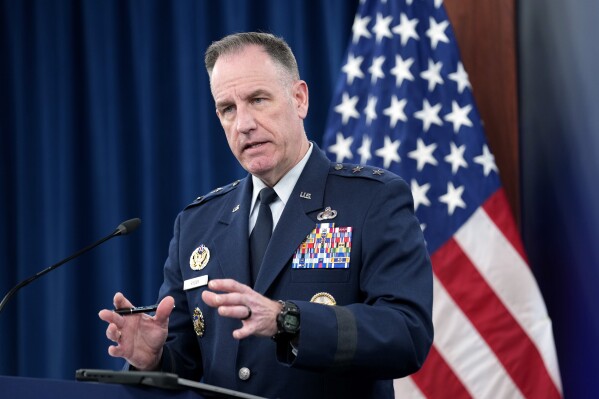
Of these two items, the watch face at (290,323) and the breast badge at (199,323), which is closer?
the watch face at (290,323)

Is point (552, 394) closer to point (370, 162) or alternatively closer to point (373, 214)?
point (370, 162)

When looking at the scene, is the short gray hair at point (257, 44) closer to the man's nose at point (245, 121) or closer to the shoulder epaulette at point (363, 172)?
the man's nose at point (245, 121)

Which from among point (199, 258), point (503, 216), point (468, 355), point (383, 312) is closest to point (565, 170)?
point (503, 216)

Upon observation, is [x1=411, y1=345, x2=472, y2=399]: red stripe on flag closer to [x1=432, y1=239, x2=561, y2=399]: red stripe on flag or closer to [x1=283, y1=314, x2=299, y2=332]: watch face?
[x1=432, y1=239, x2=561, y2=399]: red stripe on flag

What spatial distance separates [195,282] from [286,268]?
0.85ft

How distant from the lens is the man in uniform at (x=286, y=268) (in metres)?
1.73

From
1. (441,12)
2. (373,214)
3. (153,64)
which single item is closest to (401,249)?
(373,214)

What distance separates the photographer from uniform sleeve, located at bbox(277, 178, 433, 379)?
169cm

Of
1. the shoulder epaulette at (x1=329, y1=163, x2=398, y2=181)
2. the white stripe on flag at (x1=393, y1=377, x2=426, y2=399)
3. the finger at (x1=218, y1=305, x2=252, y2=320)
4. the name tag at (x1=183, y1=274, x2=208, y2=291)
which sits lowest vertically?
the white stripe on flag at (x1=393, y1=377, x2=426, y2=399)

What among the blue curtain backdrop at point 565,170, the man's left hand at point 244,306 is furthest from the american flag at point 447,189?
the man's left hand at point 244,306

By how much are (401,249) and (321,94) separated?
224 cm

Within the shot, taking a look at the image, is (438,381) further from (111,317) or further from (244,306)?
(244,306)

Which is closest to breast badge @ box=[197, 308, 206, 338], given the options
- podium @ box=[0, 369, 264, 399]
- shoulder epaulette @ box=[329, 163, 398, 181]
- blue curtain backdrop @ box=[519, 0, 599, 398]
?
shoulder epaulette @ box=[329, 163, 398, 181]

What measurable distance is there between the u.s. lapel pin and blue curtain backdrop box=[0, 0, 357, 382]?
6.55 ft
